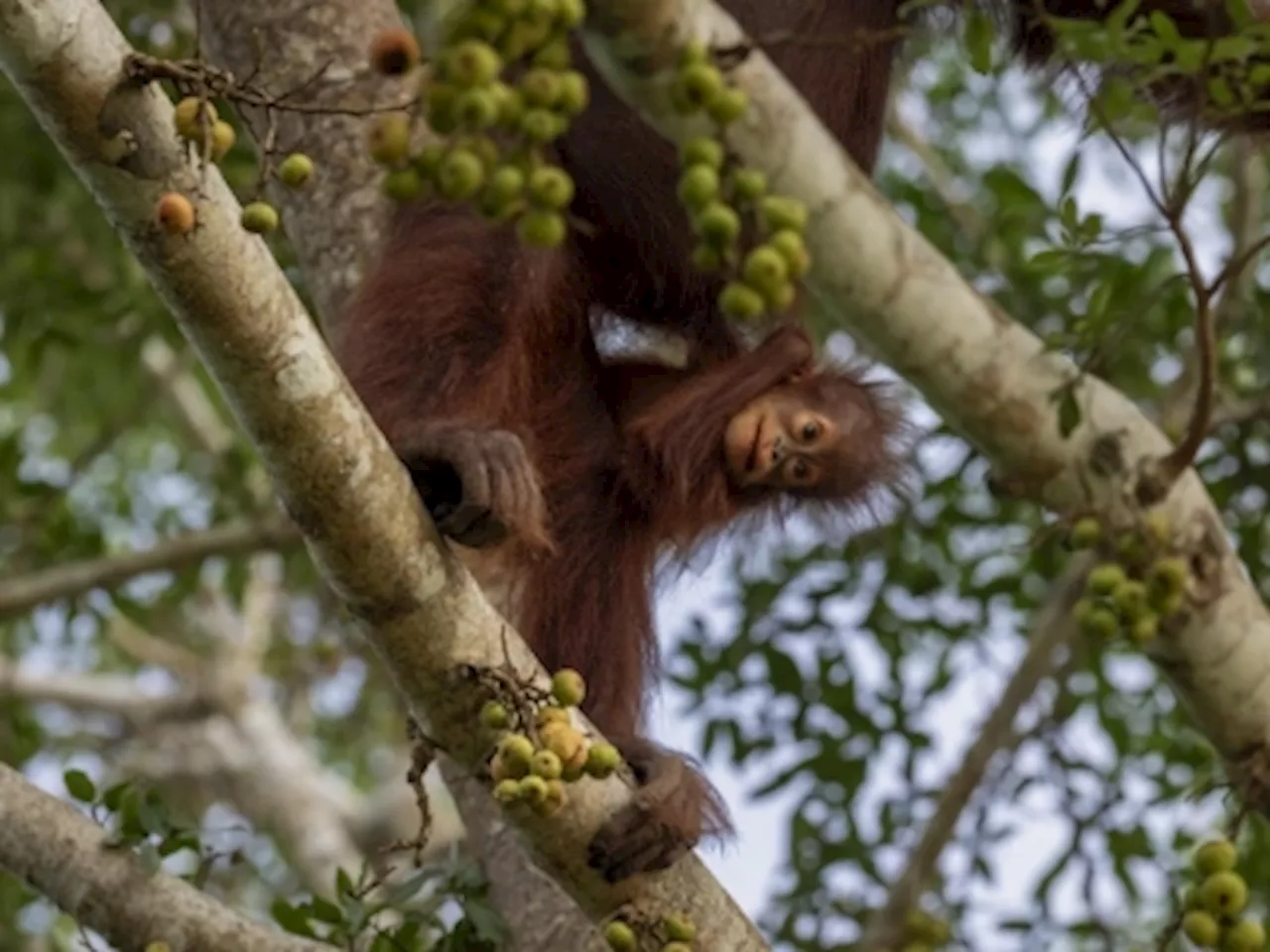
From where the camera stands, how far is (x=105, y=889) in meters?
3.49

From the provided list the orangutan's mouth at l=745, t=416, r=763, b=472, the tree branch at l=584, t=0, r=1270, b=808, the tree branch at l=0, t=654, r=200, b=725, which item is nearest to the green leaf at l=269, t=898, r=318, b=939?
the orangutan's mouth at l=745, t=416, r=763, b=472

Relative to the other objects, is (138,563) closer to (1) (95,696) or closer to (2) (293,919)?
(2) (293,919)

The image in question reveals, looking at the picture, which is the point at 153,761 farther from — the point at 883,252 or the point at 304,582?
the point at 883,252

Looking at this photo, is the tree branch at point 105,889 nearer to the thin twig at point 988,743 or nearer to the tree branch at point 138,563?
the tree branch at point 138,563

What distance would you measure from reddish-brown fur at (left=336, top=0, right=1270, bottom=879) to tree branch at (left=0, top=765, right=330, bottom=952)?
0.76 m

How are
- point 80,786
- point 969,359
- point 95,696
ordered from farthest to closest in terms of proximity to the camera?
point 95,696, point 80,786, point 969,359

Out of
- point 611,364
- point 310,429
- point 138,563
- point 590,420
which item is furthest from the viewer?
point 138,563

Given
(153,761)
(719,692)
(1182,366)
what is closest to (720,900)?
(719,692)

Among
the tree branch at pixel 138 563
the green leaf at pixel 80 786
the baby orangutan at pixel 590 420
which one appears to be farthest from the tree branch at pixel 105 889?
the tree branch at pixel 138 563

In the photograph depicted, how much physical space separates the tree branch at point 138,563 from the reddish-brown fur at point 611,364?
1.17 metres

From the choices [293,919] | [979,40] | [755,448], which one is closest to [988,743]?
[755,448]

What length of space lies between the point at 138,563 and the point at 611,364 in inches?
64.7

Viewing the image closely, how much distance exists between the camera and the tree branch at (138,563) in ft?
17.9

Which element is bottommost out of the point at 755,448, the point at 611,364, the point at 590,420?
the point at 755,448
